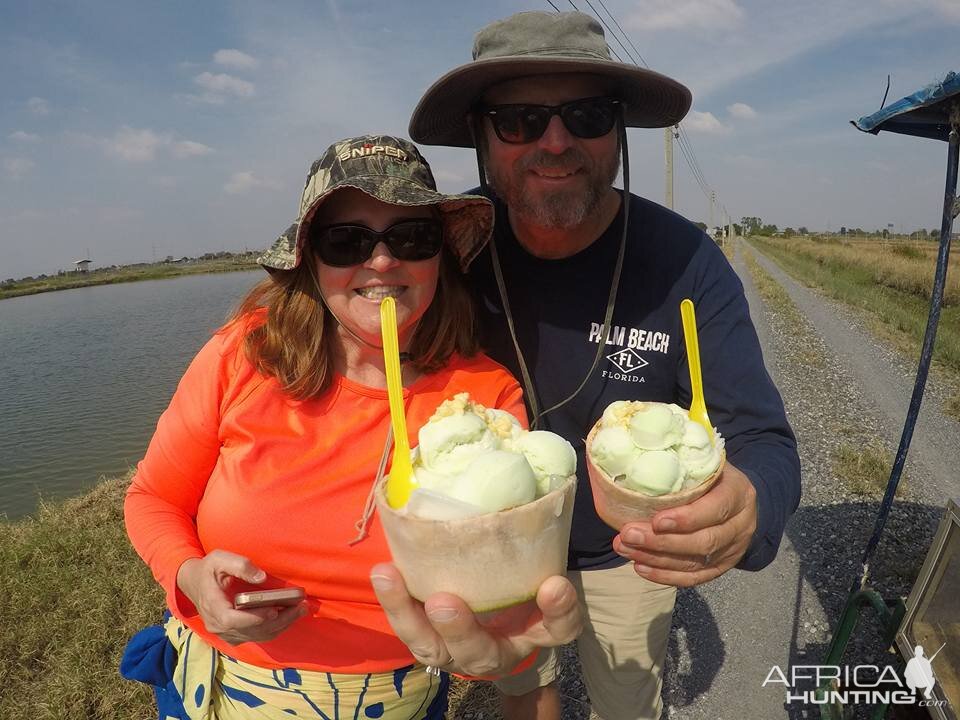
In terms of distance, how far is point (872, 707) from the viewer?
11.3 ft

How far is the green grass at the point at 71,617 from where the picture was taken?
139 inches

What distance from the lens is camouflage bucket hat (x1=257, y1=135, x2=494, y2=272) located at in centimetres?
172

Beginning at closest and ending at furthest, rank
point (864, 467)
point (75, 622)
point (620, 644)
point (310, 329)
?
point (310, 329) → point (620, 644) → point (75, 622) → point (864, 467)

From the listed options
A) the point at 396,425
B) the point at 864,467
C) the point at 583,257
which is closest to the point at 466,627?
the point at 396,425

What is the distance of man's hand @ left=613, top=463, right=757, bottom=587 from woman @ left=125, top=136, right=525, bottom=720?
0.74 m

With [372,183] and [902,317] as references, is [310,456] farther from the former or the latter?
[902,317]

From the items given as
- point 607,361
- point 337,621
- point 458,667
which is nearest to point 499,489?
point 458,667

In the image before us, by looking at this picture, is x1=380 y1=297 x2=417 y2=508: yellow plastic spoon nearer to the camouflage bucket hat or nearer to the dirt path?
the camouflage bucket hat

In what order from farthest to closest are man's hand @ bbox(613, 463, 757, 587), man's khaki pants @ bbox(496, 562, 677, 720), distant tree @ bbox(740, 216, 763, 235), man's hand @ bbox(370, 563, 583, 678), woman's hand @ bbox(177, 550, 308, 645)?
distant tree @ bbox(740, 216, 763, 235) < man's khaki pants @ bbox(496, 562, 677, 720) < woman's hand @ bbox(177, 550, 308, 645) < man's hand @ bbox(613, 463, 757, 587) < man's hand @ bbox(370, 563, 583, 678)

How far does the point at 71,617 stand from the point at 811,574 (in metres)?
5.81

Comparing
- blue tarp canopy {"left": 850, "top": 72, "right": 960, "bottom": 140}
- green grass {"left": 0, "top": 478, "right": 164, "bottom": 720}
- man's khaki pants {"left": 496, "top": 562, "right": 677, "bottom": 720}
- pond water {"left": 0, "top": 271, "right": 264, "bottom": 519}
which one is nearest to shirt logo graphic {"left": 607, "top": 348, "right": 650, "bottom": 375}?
man's khaki pants {"left": 496, "top": 562, "right": 677, "bottom": 720}

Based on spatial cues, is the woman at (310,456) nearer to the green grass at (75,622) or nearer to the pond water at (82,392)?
the pond water at (82,392)

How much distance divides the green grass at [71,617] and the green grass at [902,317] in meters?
10.2

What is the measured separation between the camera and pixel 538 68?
2.00 m
